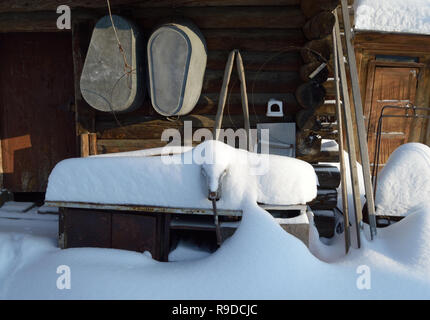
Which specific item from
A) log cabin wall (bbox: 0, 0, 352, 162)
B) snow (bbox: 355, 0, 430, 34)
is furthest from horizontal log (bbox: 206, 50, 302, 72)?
snow (bbox: 355, 0, 430, 34)

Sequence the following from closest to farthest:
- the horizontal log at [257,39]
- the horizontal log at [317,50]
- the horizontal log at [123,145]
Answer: the horizontal log at [317,50]
the horizontal log at [257,39]
the horizontal log at [123,145]

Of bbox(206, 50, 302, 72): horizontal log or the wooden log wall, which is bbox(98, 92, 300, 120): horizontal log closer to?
the wooden log wall

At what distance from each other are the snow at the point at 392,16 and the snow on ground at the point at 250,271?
4.07 m

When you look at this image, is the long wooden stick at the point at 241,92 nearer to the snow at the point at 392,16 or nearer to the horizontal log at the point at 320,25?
the horizontal log at the point at 320,25

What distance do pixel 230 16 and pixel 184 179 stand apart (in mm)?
2060

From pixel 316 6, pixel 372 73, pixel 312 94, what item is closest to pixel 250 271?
pixel 312 94

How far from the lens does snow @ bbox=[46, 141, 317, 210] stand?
6.84ft

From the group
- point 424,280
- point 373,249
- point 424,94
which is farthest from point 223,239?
point 424,94

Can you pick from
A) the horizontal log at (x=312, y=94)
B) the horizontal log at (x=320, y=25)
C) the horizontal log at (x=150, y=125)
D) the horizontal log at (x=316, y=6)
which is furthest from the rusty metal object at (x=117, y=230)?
the horizontal log at (x=316, y=6)

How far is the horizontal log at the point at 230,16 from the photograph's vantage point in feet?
10.4

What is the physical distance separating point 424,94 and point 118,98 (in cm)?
562

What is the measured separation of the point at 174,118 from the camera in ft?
11.1

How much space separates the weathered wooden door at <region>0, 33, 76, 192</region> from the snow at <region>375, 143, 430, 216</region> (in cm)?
363

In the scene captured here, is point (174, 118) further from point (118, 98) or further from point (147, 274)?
point (147, 274)
